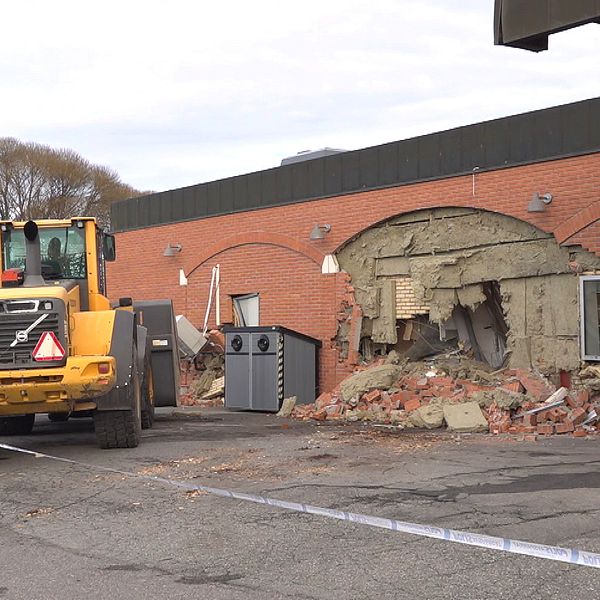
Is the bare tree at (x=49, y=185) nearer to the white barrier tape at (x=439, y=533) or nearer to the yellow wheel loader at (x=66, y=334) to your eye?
the yellow wheel loader at (x=66, y=334)

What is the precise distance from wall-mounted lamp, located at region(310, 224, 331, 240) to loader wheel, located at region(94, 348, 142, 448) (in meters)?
7.67

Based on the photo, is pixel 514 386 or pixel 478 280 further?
pixel 478 280

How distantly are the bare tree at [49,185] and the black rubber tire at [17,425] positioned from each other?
34677mm

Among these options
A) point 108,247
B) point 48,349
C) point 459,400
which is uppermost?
point 108,247

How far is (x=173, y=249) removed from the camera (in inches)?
893

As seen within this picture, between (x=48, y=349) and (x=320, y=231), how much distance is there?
9.09m

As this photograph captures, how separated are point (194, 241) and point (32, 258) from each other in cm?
1034

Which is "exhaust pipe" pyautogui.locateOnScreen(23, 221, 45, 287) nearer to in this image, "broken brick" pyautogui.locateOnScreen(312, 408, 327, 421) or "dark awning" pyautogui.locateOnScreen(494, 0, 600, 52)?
"broken brick" pyautogui.locateOnScreen(312, 408, 327, 421)

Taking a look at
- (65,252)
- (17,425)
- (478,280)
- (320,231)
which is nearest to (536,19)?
(478,280)

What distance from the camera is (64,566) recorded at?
19.8 feet

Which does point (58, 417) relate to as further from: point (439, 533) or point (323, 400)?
point (439, 533)

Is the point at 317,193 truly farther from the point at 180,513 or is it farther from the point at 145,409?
the point at 180,513

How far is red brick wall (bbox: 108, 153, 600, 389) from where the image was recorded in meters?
14.3

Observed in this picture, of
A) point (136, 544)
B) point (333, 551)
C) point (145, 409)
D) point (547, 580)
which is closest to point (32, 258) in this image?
point (145, 409)
